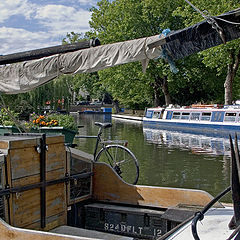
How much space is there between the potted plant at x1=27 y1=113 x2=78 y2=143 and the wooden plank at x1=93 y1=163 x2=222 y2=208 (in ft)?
21.8

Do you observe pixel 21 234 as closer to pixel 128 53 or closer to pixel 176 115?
pixel 128 53

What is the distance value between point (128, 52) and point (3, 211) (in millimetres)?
2571

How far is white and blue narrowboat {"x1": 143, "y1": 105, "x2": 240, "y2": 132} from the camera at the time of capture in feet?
85.7

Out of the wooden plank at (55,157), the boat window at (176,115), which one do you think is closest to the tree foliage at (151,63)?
the boat window at (176,115)

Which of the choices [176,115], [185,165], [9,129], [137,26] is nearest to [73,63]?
[9,129]

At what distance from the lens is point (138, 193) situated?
5836mm

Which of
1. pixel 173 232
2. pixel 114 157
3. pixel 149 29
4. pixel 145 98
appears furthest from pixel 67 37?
pixel 173 232

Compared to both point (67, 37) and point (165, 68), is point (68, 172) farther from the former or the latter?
point (67, 37)

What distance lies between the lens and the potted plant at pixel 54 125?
41.1 ft

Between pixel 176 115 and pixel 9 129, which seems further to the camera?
pixel 176 115

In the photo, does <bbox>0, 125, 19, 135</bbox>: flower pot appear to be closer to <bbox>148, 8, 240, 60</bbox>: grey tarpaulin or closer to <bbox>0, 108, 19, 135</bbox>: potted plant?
<bbox>0, 108, 19, 135</bbox>: potted plant

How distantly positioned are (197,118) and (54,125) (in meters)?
18.5

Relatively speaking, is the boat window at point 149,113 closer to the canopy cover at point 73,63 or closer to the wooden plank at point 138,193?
the canopy cover at point 73,63

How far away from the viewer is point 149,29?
3828 centimetres
